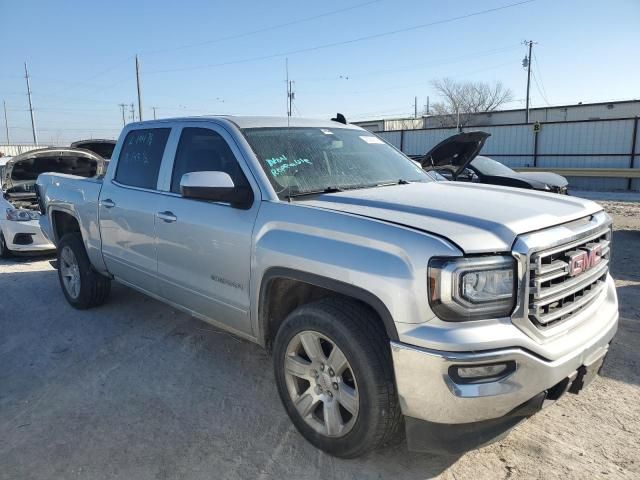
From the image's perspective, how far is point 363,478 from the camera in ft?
8.86

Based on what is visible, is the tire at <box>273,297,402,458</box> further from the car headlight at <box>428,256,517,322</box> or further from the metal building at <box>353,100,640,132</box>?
the metal building at <box>353,100,640,132</box>

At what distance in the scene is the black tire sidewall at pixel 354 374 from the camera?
251 centimetres

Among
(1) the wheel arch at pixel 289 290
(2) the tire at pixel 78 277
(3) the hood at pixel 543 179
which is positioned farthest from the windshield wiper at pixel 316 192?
(3) the hood at pixel 543 179

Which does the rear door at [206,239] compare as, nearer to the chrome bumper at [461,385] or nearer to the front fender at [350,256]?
the front fender at [350,256]

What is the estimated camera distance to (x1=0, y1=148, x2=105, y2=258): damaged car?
7.99 m

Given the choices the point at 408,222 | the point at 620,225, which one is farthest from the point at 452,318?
the point at 620,225

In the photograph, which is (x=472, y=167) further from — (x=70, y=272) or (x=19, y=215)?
(x=19, y=215)

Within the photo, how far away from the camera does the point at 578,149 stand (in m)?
22.2

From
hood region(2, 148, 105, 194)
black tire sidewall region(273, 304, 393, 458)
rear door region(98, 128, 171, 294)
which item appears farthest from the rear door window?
hood region(2, 148, 105, 194)

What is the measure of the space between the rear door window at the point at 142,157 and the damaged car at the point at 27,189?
3198 millimetres

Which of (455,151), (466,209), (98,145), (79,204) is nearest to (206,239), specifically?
(466,209)

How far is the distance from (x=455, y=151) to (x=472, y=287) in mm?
5222

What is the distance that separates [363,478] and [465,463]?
1.92ft

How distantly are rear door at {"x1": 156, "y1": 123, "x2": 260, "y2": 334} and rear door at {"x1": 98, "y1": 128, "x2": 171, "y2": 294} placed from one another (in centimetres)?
19
